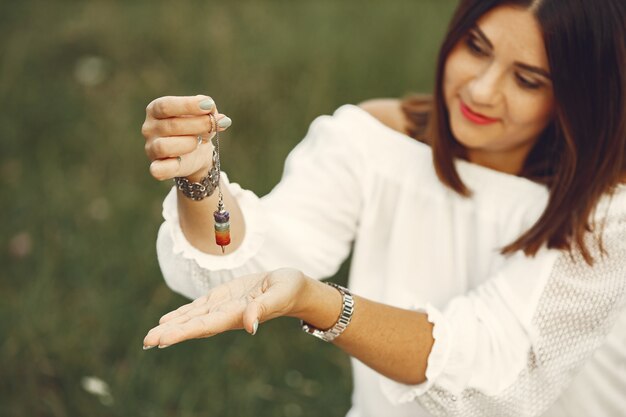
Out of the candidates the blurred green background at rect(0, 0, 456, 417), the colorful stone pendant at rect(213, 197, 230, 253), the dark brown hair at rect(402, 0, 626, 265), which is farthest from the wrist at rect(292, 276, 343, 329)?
the blurred green background at rect(0, 0, 456, 417)

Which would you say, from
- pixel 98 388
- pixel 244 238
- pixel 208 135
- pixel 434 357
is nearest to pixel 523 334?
pixel 434 357

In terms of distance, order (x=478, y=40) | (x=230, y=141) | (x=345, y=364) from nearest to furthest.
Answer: (x=478, y=40), (x=345, y=364), (x=230, y=141)

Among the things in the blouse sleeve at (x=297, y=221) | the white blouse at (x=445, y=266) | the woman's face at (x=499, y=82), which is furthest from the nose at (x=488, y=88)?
the blouse sleeve at (x=297, y=221)

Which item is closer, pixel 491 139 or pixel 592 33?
pixel 592 33

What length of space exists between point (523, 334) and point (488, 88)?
0.61 metres

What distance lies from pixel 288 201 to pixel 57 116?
224 centimetres

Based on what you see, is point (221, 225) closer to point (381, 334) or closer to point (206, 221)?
point (206, 221)


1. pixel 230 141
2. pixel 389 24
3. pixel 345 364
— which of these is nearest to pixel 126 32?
pixel 230 141

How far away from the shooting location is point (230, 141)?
3.83 metres

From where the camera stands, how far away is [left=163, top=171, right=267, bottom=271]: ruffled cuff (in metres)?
1.78

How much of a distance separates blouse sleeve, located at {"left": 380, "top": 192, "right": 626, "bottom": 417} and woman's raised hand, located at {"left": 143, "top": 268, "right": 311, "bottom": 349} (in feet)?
1.44

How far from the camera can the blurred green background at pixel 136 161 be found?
8.70 ft

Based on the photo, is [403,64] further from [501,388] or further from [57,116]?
[501,388]

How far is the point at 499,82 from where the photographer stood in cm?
201
